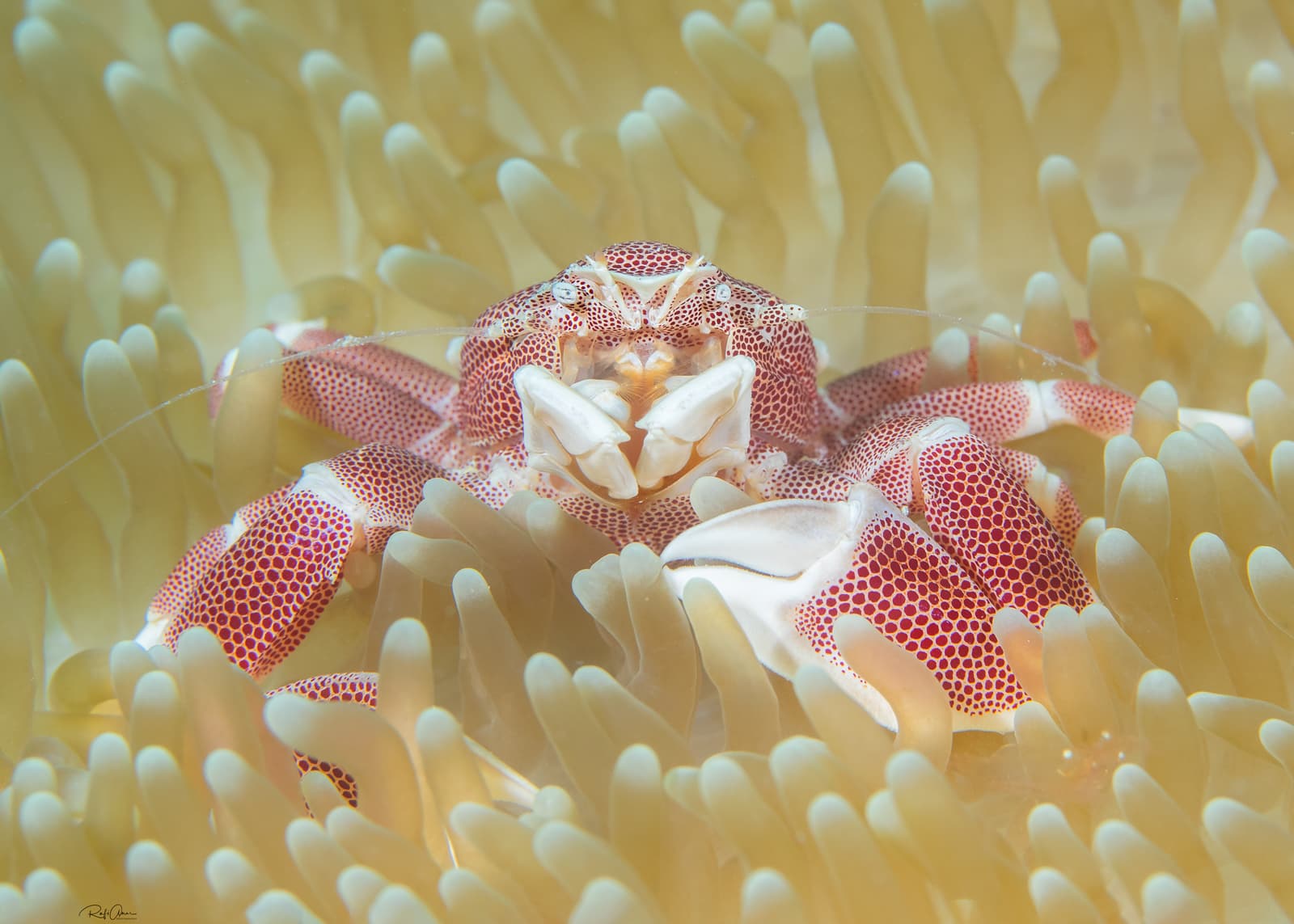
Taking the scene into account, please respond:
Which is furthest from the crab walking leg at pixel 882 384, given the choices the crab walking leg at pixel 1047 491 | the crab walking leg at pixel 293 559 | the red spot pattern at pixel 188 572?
the red spot pattern at pixel 188 572

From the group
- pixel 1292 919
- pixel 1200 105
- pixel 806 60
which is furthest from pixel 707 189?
pixel 1292 919

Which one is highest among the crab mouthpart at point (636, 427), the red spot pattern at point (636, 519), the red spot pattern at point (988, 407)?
the crab mouthpart at point (636, 427)

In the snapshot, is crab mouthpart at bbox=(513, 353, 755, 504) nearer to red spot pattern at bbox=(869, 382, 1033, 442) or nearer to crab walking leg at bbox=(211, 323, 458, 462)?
red spot pattern at bbox=(869, 382, 1033, 442)

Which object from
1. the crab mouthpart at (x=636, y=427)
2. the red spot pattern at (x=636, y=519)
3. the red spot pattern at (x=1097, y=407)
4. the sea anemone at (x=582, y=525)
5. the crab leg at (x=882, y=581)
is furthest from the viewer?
the red spot pattern at (x=1097, y=407)

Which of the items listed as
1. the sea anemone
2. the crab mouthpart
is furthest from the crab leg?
the crab mouthpart

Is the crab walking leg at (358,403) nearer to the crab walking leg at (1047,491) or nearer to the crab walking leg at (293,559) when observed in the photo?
the crab walking leg at (293,559)
